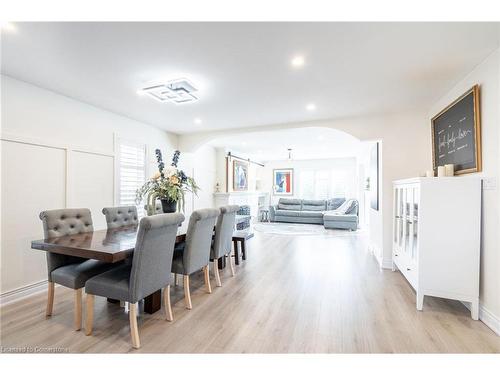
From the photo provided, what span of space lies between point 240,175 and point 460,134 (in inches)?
234

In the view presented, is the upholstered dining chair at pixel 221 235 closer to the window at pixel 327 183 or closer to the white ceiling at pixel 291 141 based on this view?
the white ceiling at pixel 291 141

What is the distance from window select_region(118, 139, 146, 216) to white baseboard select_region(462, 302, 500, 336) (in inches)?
186

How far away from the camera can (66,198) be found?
3.13 meters

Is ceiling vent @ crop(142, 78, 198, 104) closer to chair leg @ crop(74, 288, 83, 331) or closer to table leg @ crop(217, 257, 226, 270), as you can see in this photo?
chair leg @ crop(74, 288, 83, 331)

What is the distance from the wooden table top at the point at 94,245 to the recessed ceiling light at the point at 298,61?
2.02m

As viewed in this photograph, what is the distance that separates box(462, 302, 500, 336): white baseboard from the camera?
1972 millimetres

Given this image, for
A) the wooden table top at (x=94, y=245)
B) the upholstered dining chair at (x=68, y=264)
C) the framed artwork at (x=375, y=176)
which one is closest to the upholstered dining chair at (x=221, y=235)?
the wooden table top at (x=94, y=245)

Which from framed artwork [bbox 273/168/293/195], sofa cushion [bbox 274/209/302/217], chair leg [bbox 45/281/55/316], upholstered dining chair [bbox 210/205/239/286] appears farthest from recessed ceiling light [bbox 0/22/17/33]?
framed artwork [bbox 273/168/293/195]

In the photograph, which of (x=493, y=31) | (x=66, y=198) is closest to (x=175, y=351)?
(x=66, y=198)

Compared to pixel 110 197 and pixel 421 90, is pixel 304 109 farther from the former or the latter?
pixel 110 197

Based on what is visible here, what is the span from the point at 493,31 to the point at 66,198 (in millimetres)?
4673

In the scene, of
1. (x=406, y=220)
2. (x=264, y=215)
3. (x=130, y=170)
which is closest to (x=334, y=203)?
(x=264, y=215)

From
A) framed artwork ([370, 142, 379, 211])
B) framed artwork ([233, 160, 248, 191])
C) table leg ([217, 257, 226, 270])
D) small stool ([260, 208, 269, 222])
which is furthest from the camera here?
small stool ([260, 208, 269, 222])

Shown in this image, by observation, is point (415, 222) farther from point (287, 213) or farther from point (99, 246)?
point (287, 213)
